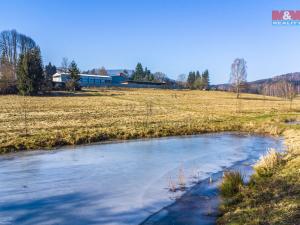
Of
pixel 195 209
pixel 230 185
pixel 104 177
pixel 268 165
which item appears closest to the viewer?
pixel 195 209

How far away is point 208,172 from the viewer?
1273cm

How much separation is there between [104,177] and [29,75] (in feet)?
157

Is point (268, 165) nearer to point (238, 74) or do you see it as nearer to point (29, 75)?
point (29, 75)

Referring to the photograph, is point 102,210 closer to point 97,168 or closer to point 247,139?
point 97,168

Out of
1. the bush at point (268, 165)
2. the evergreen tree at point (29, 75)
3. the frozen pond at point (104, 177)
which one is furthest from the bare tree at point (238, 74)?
the bush at point (268, 165)

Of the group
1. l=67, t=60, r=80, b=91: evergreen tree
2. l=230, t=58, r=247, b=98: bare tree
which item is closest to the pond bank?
l=67, t=60, r=80, b=91: evergreen tree

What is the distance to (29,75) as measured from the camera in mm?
55281

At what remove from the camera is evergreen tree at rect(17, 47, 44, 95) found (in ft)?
181

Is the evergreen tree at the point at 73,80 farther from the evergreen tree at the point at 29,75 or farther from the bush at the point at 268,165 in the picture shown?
the bush at the point at 268,165

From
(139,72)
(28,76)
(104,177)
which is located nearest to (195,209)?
(104,177)

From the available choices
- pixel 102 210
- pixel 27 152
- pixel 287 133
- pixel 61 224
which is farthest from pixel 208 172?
pixel 287 133

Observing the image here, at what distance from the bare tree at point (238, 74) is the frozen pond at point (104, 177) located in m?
56.8

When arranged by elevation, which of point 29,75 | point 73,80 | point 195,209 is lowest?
point 195,209

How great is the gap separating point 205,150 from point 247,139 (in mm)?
5451
